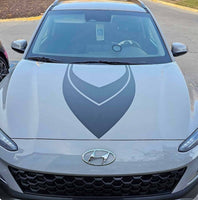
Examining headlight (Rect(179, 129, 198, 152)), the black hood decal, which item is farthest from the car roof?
headlight (Rect(179, 129, 198, 152))

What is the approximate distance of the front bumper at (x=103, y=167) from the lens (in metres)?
2.13

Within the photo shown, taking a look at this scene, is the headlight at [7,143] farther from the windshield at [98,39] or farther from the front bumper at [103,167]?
the windshield at [98,39]

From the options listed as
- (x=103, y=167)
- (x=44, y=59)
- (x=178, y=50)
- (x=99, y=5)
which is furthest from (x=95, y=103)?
(x=99, y=5)

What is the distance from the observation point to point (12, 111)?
8.34ft

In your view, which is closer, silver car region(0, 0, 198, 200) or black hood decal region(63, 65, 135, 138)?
silver car region(0, 0, 198, 200)

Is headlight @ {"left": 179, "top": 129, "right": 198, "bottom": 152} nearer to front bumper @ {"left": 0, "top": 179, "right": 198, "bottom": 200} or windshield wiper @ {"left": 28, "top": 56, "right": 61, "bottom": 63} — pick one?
front bumper @ {"left": 0, "top": 179, "right": 198, "bottom": 200}

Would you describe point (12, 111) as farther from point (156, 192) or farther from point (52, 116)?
point (156, 192)

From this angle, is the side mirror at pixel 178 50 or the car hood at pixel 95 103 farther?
the side mirror at pixel 178 50

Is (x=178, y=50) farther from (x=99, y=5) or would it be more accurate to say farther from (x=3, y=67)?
(x=3, y=67)

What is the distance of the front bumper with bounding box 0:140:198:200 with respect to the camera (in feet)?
6.98

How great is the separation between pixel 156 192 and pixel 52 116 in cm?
90

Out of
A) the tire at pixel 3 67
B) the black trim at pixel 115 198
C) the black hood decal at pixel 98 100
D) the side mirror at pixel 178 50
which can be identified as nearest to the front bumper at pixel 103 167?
the black trim at pixel 115 198

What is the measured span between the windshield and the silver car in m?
0.03

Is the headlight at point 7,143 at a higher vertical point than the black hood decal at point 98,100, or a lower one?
lower
